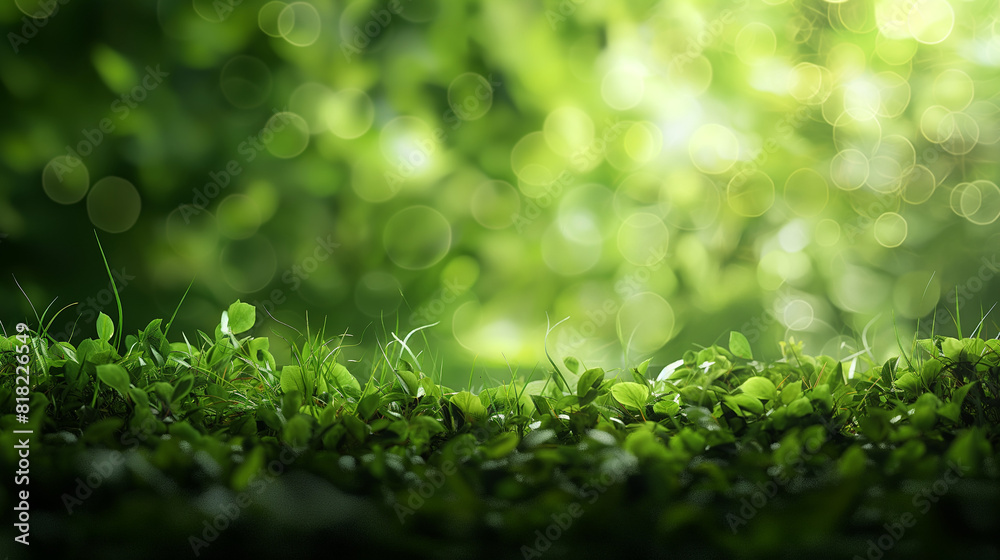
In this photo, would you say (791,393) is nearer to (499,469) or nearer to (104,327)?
(499,469)

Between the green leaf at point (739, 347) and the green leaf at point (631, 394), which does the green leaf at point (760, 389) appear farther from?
the green leaf at point (739, 347)

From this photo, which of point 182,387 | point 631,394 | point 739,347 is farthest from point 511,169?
point 182,387

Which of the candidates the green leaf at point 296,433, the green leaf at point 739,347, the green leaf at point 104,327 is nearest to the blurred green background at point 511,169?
the green leaf at point 739,347

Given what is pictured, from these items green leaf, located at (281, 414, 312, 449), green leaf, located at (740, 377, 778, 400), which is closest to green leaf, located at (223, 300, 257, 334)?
green leaf, located at (281, 414, 312, 449)

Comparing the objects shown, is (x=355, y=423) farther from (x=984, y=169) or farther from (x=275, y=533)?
(x=984, y=169)

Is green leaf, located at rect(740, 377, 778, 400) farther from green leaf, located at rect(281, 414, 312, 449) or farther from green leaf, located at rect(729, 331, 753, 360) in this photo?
green leaf, located at rect(281, 414, 312, 449)

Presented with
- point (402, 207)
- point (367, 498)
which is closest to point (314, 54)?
point (402, 207)

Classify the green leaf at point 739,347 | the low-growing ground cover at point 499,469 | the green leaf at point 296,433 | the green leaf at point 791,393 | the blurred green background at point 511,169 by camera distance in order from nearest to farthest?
the low-growing ground cover at point 499,469 < the green leaf at point 296,433 < the green leaf at point 791,393 < the green leaf at point 739,347 < the blurred green background at point 511,169
